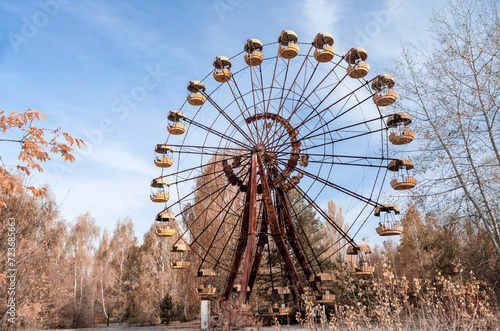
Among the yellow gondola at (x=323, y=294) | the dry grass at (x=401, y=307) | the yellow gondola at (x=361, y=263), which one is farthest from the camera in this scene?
the yellow gondola at (x=361, y=263)

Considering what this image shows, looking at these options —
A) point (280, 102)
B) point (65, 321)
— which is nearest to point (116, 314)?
point (65, 321)

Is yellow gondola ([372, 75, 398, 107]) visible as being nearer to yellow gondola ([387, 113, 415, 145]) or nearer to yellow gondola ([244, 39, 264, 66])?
yellow gondola ([387, 113, 415, 145])

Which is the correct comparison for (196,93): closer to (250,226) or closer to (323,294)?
(250,226)

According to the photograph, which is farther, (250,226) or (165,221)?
(165,221)

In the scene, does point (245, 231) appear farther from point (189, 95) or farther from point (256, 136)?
point (189, 95)

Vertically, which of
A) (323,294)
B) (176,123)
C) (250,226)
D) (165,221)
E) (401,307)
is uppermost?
(176,123)

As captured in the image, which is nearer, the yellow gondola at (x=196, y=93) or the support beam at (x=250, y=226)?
the support beam at (x=250, y=226)

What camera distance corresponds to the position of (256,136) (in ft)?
49.5

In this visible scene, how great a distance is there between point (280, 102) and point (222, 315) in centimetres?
971

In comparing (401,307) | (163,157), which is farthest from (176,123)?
(401,307)

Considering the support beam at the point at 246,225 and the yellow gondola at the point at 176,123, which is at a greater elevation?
the yellow gondola at the point at 176,123

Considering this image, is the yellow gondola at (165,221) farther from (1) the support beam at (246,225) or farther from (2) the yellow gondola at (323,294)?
(2) the yellow gondola at (323,294)

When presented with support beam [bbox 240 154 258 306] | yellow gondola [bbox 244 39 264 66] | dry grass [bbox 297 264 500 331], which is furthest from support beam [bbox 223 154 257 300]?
dry grass [bbox 297 264 500 331]

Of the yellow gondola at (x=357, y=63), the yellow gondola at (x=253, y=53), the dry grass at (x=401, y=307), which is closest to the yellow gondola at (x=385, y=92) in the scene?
the yellow gondola at (x=357, y=63)
